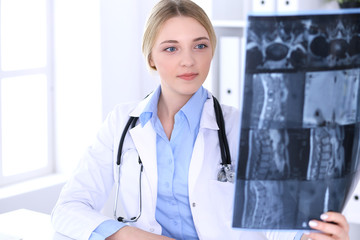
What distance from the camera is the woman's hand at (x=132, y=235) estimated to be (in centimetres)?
137

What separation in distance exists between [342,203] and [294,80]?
0.25m

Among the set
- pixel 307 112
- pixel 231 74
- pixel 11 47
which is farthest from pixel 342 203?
pixel 11 47

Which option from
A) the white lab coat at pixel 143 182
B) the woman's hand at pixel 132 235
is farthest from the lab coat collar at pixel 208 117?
the woman's hand at pixel 132 235

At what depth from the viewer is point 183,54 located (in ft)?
4.75

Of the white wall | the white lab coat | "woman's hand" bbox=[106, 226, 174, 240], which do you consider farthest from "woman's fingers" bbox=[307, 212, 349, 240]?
the white wall

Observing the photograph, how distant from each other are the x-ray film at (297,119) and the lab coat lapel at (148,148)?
0.56 meters

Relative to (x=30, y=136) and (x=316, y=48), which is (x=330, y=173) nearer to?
(x=316, y=48)

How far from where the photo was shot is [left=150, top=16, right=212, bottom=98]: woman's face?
4.74 feet

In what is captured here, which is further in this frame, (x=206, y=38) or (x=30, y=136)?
(x=30, y=136)

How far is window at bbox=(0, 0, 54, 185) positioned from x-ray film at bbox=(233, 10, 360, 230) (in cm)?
193

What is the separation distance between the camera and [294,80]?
3.10 ft

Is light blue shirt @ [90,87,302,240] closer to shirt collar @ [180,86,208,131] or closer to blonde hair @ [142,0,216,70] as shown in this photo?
shirt collar @ [180,86,208,131]

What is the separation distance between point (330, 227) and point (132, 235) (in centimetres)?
54

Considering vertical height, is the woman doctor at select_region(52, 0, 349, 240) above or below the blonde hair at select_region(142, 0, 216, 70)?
below
